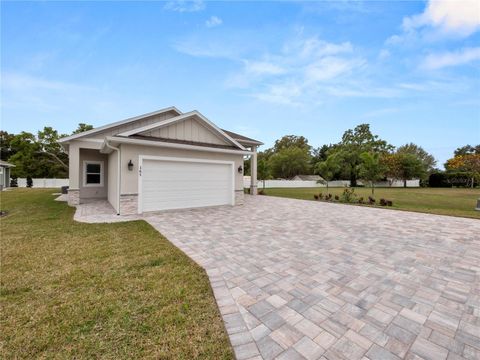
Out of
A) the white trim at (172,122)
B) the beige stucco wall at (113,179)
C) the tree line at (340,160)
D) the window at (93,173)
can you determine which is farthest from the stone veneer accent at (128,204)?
the tree line at (340,160)

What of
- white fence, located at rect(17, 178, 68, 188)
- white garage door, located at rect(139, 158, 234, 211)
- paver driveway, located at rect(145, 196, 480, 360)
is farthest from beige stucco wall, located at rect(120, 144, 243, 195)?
white fence, located at rect(17, 178, 68, 188)

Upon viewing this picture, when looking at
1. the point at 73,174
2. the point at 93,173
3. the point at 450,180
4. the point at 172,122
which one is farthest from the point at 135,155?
the point at 450,180

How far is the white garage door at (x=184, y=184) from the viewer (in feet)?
26.8

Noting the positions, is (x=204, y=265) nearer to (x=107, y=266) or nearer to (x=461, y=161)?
(x=107, y=266)

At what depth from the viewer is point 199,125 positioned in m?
9.73

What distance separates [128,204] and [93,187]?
21.5ft

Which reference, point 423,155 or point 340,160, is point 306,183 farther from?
point 423,155

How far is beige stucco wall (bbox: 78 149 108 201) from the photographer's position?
12016mm

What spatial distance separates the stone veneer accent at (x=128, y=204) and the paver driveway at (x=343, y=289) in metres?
2.73

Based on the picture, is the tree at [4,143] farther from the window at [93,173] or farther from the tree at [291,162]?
the tree at [291,162]

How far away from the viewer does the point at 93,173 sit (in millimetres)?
12453

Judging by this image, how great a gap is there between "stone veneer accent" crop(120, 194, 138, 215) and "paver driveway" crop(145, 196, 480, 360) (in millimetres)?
2728

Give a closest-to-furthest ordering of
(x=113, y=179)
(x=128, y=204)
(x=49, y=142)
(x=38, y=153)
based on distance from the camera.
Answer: (x=128, y=204) → (x=113, y=179) → (x=49, y=142) → (x=38, y=153)

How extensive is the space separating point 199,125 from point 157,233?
5719mm
